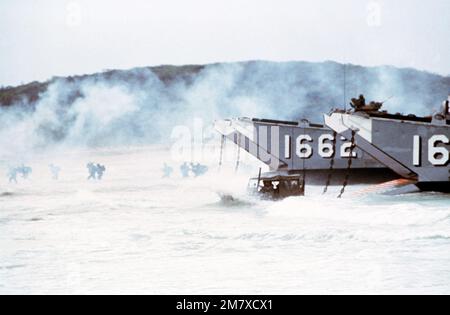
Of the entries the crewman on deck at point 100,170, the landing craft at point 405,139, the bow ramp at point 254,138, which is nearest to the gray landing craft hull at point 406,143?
the landing craft at point 405,139

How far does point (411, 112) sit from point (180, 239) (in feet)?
5.56

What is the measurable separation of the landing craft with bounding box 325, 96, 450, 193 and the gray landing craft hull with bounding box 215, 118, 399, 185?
78mm

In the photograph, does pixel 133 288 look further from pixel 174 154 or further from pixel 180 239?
pixel 174 154

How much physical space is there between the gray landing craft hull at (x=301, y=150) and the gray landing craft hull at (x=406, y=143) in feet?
A: 0.25

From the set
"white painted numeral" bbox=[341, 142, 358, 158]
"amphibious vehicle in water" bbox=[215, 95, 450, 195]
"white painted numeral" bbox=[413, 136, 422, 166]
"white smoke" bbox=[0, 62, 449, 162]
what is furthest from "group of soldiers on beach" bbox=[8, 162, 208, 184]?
"white painted numeral" bbox=[413, 136, 422, 166]

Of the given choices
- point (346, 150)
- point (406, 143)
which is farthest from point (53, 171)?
point (406, 143)

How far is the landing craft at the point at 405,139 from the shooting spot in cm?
421

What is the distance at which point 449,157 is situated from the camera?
4277mm

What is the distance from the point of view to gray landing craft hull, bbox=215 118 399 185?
4273 millimetres

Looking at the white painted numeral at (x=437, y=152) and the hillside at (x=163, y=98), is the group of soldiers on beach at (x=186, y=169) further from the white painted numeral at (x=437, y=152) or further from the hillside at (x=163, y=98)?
Answer: the white painted numeral at (x=437, y=152)

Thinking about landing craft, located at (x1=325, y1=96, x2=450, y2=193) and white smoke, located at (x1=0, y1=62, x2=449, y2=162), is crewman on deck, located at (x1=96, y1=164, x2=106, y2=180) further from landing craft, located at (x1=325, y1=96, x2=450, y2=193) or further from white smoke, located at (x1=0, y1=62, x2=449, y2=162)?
landing craft, located at (x1=325, y1=96, x2=450, y2=193)

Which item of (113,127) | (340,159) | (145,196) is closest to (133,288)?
(145,196)

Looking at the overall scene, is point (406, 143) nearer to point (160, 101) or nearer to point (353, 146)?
point (353, 146)

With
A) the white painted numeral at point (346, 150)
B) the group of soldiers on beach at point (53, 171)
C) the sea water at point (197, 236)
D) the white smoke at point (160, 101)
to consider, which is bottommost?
the sea water at point (197, 236)
